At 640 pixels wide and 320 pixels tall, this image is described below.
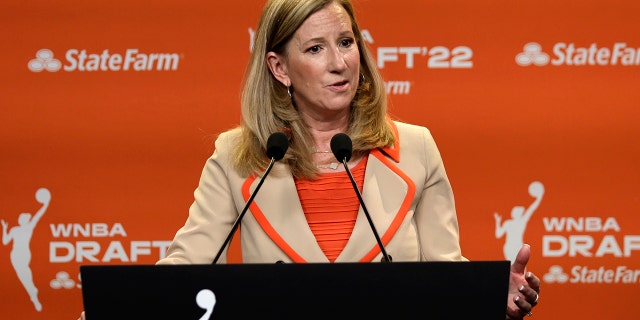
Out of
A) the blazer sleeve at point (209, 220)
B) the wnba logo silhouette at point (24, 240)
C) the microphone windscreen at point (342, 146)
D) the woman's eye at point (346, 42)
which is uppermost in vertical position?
the woman's eye at point (346, 42)

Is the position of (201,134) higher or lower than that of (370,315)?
higher

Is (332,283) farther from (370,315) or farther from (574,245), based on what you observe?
(574,245)

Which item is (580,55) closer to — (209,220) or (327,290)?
(209,220)

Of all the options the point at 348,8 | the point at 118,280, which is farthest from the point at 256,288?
the point at 348,8

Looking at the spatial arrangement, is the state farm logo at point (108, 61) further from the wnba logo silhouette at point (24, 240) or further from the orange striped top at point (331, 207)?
the orange striped top at point (331, 207)

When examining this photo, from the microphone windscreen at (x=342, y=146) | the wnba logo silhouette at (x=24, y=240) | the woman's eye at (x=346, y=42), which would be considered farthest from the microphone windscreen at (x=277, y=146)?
the wnba logo silhouette at (x=24, y=240)

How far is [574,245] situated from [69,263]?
177 cm

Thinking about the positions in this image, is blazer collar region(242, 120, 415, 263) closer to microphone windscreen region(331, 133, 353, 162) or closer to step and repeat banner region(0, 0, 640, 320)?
microphone windscreen region(331, 133, 353, 162)

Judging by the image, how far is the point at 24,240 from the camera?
3504 millimetres

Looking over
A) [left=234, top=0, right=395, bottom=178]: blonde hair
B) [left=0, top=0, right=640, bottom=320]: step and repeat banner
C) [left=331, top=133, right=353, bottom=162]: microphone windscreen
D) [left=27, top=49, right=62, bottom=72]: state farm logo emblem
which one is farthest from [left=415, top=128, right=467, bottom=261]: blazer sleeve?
[left=27, top=49, right=62, bottom=72]: state farm logo emblem

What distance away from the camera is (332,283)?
5.56 ft

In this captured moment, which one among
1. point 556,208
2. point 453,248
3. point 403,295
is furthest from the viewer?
point 556,208

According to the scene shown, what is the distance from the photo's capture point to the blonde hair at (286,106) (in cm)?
236

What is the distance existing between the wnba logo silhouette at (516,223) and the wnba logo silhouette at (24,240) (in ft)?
5.21
